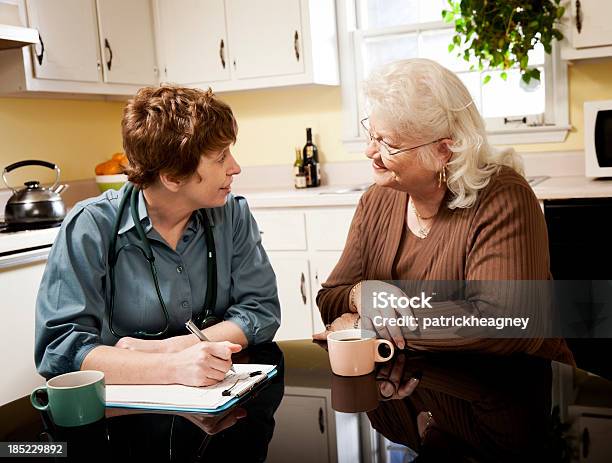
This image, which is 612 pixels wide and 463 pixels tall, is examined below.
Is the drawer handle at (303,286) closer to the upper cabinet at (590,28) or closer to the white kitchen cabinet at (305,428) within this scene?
the upper cabinet at (590,28)

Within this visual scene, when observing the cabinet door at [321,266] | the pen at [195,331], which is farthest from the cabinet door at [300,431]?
the cabinet door at [321,266]

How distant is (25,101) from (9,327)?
136cm

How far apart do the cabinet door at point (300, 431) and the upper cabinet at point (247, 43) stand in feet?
8.53

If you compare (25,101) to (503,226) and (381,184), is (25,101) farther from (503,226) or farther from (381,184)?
(503,226)

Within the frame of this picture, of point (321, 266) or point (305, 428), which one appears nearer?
point (305, 428)

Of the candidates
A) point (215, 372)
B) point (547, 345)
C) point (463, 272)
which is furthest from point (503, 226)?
point (215, 372)

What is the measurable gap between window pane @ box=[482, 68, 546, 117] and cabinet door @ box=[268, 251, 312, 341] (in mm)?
1177

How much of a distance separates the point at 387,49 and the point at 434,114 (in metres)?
2.25

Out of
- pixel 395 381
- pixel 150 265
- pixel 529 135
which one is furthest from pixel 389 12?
pixel 395 381

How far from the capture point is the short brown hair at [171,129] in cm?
163

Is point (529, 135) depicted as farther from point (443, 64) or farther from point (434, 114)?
point (434, 114)

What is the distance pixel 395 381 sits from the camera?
134cm

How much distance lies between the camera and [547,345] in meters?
1.70

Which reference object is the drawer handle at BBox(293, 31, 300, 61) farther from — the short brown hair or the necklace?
the short brown hair
